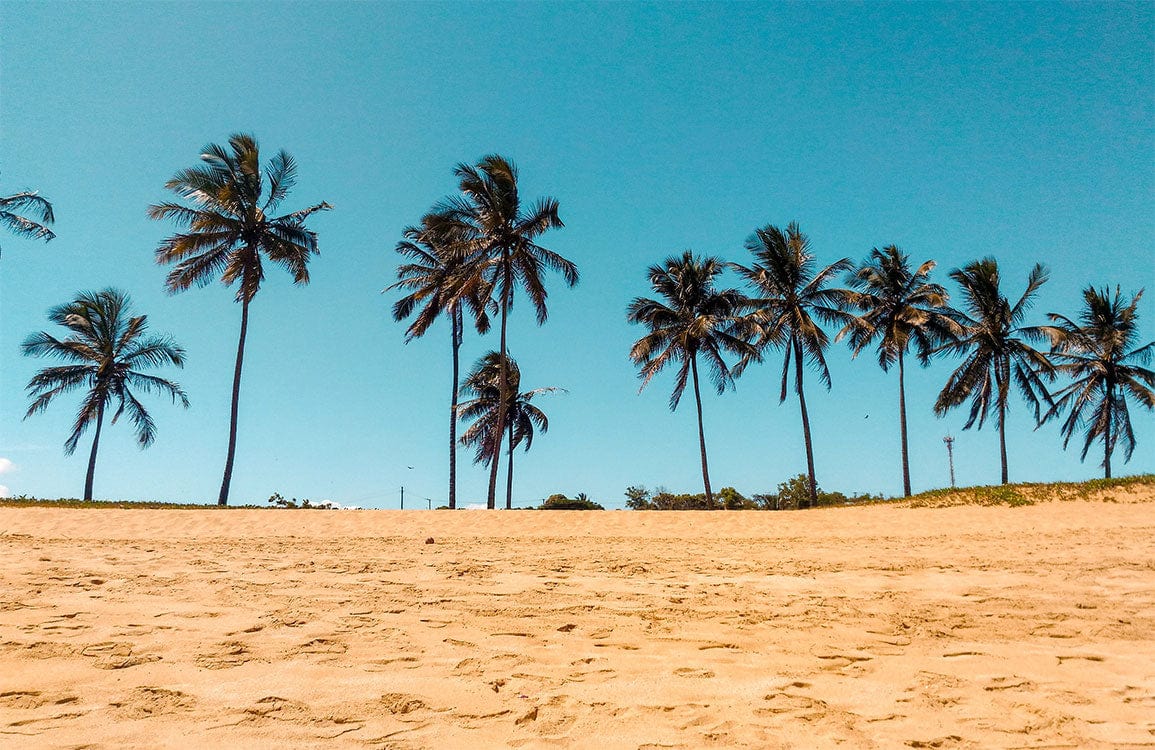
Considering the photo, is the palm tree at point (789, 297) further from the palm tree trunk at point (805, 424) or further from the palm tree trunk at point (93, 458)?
the palm tree trunk at point (93, 458)

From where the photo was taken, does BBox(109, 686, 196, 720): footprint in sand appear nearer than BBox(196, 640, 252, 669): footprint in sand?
Yes

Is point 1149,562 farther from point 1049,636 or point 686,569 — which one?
point 686,569

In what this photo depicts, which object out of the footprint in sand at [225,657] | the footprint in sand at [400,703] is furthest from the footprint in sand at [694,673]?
the footprint in sand at [225,657]

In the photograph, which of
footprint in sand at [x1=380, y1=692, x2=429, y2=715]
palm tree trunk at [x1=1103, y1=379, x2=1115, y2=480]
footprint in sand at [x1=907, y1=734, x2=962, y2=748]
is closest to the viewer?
footprint in sand at [x1=907, y1=734, x2=962, y2=748]

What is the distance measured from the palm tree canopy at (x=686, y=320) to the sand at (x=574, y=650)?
20256 millimetres

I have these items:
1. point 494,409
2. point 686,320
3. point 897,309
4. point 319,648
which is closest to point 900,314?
point 897,309

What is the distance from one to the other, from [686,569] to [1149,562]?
4826 millimetres

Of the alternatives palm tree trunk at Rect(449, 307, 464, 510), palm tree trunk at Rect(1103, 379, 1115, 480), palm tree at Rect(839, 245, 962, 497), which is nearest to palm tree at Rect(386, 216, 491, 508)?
palm tree trunk at Rect(449, 307, 464, 510)

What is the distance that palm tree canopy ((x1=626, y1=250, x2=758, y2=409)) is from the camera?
91.7 ft

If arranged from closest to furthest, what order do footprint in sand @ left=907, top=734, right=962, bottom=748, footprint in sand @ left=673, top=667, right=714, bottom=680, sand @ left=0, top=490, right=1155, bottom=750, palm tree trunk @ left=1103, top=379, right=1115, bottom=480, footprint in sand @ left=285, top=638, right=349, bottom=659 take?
footprint in sand @ left=907, top=734, right=962, bottom=748
sand @ left=0, top=490, right=1155, bottom=750
footprint in sand @ left=673, top=667, right=714, bottom=680
footprint in sand @ left=285, top=638, right=349, bottom=659
palm tree trunk @ left=1103, top=379, right=1115, bottom=480

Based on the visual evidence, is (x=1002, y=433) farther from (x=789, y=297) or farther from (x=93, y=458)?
(x=93, y=458)

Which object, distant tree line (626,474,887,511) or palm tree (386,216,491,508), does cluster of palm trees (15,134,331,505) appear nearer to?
palm tree (386,216,491,508)

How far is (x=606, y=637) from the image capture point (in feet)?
14.6

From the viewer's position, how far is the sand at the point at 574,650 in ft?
9.87
